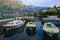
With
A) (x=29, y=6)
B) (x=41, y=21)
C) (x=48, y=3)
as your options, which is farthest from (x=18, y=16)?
(x=48, y=3)

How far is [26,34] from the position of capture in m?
3.61

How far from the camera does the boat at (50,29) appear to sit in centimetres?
337

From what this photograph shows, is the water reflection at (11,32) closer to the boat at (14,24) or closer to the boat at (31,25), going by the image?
the boat at (14,24)

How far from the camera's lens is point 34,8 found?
382 cm

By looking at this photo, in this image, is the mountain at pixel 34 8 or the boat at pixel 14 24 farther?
the mountain at pixel 34 8

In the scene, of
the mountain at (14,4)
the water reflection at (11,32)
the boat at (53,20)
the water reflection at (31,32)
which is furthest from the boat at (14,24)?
the boat at (53,20)

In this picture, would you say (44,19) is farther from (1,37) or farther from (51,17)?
(1,37)

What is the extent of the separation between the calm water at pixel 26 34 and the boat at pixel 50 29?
109 mm

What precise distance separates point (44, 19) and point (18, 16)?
716mm

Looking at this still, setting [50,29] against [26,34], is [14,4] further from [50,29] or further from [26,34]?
[50,29]

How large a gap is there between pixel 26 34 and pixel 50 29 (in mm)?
642

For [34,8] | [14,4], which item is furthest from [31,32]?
[14,4]

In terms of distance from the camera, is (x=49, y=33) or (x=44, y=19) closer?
(x=49, y=33)

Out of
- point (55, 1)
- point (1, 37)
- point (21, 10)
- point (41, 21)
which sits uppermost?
point (55, 1)
